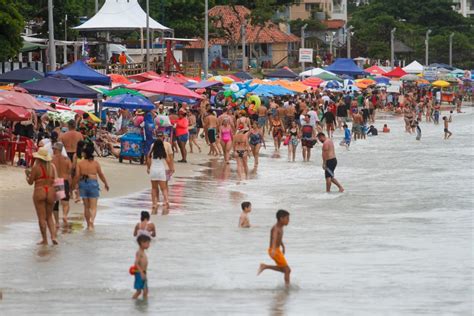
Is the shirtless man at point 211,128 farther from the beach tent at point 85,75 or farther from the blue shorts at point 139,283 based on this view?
the blue shorts at point 139,283

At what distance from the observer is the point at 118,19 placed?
5422cm

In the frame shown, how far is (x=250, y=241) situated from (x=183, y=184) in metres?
8.12

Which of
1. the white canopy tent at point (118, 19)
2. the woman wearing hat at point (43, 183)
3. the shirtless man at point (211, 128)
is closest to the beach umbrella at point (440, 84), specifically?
the white canopy tent at point (118, 19)

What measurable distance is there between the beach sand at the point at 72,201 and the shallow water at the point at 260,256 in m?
0.60

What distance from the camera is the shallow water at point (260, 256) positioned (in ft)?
43.8

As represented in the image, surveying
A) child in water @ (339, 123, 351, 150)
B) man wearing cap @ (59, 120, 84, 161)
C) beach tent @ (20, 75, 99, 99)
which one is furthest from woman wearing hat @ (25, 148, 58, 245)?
child in water @ (339, 123, 351, 150)

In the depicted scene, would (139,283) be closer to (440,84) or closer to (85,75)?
(85,75)

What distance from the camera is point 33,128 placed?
26.2m

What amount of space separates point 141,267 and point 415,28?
102656mm

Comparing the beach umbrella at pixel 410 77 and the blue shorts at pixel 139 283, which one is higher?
the beach umbrella at pixel 410 77

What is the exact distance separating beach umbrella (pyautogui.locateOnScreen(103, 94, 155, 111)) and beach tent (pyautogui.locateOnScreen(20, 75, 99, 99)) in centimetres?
192

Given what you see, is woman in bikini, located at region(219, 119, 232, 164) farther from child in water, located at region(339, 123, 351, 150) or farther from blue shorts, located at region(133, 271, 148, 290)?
blue shorts, located at region(133, 271, 148, 290)

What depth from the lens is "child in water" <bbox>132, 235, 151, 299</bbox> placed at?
1319cm

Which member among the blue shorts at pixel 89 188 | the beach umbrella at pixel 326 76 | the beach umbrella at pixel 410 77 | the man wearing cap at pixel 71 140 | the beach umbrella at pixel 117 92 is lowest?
the beach umbrella at pixel 410 77
